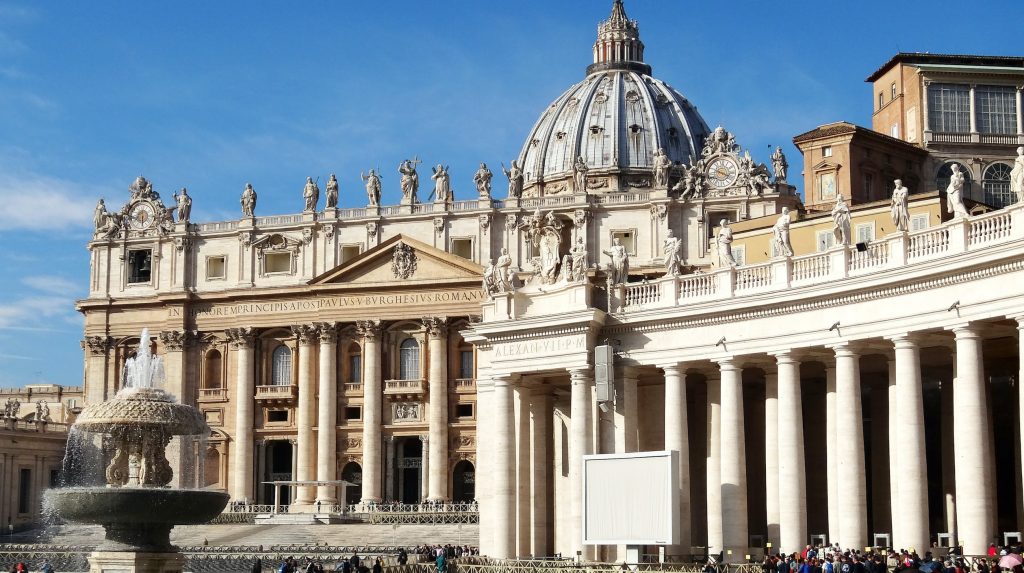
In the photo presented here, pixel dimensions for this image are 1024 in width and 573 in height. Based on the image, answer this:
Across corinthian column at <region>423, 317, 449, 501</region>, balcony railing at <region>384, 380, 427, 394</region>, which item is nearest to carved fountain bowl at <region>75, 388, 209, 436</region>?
corinthian column at <region>423, 317, 449, 501</region>

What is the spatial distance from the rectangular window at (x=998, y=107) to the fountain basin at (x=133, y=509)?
51885 mm

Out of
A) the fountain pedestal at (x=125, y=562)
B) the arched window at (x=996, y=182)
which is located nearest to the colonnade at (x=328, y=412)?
the arched window at (x=996, y=182)

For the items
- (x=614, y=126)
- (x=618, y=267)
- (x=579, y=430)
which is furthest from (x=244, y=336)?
(x=579, y=430)

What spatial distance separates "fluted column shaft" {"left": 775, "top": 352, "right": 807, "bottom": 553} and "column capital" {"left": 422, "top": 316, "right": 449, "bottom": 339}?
200 ft

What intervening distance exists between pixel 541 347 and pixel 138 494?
1398 cm

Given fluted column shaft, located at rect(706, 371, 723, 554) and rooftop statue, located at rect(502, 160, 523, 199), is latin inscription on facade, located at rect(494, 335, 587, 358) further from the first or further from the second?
rooftop statue, located at rect(502, 160, 523, 199)

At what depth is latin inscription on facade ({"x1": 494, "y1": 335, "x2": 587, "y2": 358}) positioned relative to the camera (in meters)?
46.4

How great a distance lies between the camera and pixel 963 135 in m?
80.3

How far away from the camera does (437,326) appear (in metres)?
102

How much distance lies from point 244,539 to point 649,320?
4348 cm

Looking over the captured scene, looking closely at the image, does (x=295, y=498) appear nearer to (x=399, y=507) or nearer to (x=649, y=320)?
(x=399, y=507)

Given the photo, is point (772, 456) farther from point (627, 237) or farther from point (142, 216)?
point (142, 216)

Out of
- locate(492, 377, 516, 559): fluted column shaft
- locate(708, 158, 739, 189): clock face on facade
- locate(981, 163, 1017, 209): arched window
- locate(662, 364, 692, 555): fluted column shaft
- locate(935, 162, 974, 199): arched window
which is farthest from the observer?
locate(708, 158, 739, 189): clock face on facade

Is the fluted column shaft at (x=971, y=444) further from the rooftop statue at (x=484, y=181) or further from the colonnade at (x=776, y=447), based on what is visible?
the rooftop statue at (x=484, y=181)
